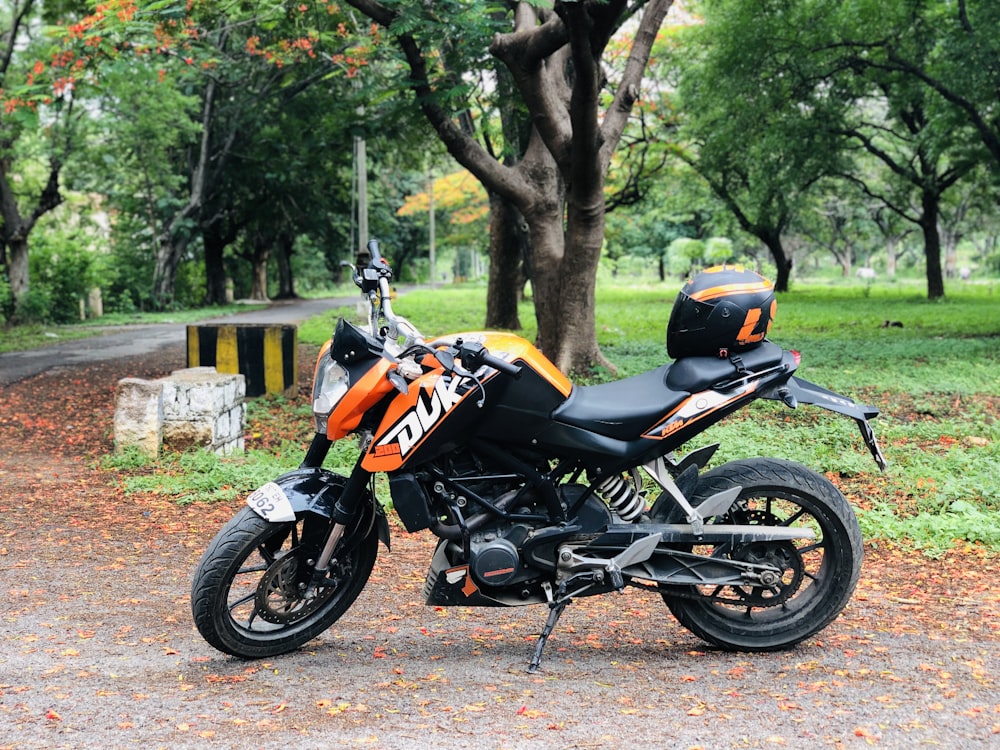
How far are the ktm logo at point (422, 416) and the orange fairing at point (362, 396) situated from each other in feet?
0.43

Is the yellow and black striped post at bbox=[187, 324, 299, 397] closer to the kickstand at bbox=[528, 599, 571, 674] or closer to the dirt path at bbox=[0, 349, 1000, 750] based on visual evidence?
the dirt path at bbox=[0, 349, 1000, 750]

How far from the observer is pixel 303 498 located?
4.05 m

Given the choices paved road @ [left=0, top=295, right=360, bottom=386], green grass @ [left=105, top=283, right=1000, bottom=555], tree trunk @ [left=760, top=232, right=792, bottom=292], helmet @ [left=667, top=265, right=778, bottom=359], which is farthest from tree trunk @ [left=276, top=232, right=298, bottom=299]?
helmet @ [left=667, top=265, right=778, bottom=359]

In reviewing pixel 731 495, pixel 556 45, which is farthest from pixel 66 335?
pixel 731 495

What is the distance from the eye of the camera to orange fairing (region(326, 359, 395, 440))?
3842mm

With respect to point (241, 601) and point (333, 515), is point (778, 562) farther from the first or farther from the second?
point (241, 601)

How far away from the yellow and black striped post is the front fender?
23.7ft

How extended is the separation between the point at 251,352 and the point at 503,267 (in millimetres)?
8722

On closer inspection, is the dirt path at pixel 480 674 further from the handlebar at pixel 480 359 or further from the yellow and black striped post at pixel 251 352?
the yellow and black striped post at pixel 251 352

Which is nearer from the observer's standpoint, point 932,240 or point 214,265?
point 932,240

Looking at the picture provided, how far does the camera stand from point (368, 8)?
10.5m

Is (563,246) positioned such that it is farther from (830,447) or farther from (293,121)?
(293,121)

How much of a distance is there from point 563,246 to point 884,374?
13.5 ft

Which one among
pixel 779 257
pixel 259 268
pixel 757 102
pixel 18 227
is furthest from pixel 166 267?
pixel 779 257
